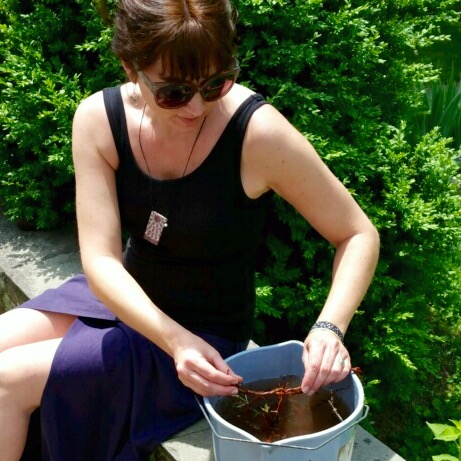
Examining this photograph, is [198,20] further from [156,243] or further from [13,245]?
[13,245]

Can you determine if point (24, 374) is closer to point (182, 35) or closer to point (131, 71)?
point (131, 71)

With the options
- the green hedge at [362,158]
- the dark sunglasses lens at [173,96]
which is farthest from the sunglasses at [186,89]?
the green hedge at [362,158]

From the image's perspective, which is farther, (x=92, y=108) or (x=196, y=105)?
(x=92, y=108)

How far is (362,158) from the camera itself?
3078 mm

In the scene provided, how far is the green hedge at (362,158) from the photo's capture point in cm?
306

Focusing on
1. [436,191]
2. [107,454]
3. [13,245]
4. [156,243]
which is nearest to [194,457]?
[107,454]

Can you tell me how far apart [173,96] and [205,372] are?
0.72 meters

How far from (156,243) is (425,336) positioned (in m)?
1.25

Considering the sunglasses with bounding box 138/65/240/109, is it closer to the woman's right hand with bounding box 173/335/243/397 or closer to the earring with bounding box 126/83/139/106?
the earring with bounding box 126/83/139/106

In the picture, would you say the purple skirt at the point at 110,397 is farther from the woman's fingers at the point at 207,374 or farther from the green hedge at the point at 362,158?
the green hedge at the point at 362,158

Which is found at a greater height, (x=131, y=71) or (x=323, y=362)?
(x=131, y=71)

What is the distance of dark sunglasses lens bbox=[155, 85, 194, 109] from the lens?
2055 mm

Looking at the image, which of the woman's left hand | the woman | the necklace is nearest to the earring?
the woman

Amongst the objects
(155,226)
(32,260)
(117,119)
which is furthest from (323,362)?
(32,260)
